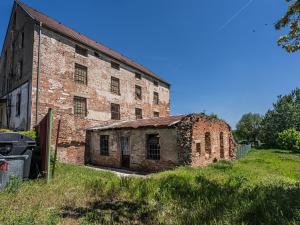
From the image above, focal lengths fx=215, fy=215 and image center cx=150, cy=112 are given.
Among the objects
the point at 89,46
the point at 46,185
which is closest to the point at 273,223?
the point at 46,185

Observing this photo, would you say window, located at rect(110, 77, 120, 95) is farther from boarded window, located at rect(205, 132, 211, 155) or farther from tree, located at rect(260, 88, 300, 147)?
tree, located at rect(260, 88, 300, 147)

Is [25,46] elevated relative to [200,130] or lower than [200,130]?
elevated

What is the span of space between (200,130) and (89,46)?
11.3 meters

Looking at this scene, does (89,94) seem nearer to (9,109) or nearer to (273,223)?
(9,109)

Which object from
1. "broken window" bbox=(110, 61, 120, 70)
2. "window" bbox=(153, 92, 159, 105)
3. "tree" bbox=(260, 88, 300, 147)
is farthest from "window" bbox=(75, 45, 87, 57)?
"tree" bbox=(260, 88, 300, 147)

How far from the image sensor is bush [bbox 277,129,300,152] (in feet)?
90.0

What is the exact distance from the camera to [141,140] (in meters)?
13.4

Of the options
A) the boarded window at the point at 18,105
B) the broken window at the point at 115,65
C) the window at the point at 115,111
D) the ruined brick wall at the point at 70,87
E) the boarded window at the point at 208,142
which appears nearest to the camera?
the boarded window at the point at 208,142

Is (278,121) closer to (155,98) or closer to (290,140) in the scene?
(290,140)

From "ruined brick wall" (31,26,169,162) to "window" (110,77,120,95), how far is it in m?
0.30

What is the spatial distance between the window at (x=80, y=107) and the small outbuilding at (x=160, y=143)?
1.45 meters

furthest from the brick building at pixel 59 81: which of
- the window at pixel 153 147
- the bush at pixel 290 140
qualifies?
the bush at pixel 290 140

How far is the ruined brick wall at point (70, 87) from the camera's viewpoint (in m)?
14.6

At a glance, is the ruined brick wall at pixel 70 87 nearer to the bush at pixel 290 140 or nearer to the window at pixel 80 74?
the window at pixel 80 74
